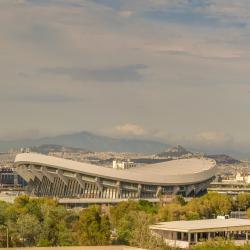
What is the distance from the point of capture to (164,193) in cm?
11162

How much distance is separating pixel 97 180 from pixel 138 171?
8506mm

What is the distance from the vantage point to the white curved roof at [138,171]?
107 meters

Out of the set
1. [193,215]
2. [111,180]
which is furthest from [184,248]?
[111,180]

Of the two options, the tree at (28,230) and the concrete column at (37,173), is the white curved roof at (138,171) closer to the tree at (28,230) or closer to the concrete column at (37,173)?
the concrete column at (37,173)

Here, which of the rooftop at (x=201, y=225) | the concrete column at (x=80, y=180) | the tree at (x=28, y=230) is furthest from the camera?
the concrete column at (x=80, y=180)

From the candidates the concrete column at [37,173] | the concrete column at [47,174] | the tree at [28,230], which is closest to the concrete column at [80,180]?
the concrete column at [47,174]

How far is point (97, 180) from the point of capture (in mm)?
106938

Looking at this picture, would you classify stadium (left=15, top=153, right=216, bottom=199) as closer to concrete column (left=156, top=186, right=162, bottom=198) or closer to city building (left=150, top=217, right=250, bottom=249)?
concrete column (left=156, top=186, right=162, bottom=198)

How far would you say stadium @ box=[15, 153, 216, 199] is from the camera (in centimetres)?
10725

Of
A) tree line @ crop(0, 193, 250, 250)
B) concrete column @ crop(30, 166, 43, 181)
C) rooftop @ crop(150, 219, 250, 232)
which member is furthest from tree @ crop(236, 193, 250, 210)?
concrete column @ crop(30, 166, 43, 181)

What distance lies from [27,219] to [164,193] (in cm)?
6016

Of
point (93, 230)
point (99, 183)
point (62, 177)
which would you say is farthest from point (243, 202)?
point (93, 230)

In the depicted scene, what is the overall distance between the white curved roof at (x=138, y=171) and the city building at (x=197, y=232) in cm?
4902

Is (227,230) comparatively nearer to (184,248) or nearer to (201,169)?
(184,248)
